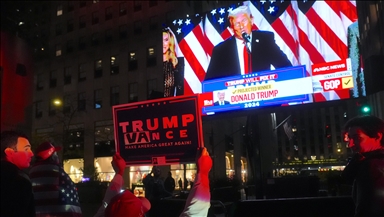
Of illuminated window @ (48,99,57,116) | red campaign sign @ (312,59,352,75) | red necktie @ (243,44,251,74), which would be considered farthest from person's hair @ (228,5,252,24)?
illuminated window @ (48,99,57,116)

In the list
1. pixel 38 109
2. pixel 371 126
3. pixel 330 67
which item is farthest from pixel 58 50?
pixel 371 126

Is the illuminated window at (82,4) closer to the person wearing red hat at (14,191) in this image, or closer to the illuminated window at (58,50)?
the illuminated window at (58,50)

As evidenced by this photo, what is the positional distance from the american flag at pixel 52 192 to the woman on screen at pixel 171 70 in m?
10.4

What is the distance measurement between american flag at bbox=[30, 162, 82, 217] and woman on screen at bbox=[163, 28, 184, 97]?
10.4 meters

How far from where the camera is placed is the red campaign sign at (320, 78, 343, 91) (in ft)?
37.2

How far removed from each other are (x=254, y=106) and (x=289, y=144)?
109 m

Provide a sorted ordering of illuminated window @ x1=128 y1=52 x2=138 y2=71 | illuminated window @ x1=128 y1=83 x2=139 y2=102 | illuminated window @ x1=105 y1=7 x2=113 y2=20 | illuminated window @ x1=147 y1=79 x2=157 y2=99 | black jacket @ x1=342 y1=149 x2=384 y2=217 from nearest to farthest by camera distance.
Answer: black jacket @ x1=342 y1=149 x2=384 y2=217 → illuminated window @ x1=147 y1=79 x2=157 y2=99 → illuminated window @ x1=128 y1=83 x2=139 y2=102 → illuminated window @ x1=128 y1=52 x2=138 y2=71 → illuminated window @ x1=105 y1=7 x2=113 y2=20

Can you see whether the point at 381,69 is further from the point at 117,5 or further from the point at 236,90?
the point at 117,5

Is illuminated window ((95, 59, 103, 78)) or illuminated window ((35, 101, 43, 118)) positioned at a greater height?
illuminated window ((95, 59, 103, 78))

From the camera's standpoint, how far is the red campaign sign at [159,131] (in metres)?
3.44

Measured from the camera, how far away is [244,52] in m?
12.7

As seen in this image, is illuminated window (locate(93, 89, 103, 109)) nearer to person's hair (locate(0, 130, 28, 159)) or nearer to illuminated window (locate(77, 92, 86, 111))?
illuminated window (locate(77, 92, 86, 111))

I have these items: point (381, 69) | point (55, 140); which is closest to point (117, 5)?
point (55, 140)

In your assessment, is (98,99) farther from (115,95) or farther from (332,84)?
(332,84)
